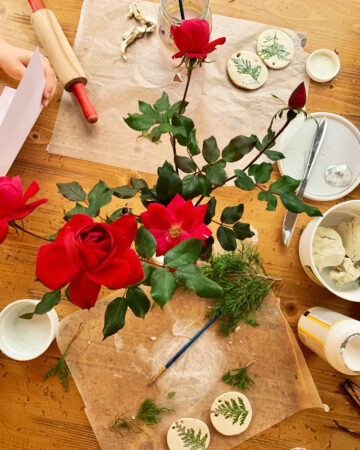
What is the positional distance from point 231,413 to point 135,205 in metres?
0.47

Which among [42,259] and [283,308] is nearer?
[42,259]

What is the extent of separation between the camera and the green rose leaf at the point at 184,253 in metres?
0.46

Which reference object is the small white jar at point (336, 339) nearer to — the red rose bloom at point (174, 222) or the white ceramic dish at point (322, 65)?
the red rose bloom at point (174, 222)

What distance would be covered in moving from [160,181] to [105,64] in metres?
0.54

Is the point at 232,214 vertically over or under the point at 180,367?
over

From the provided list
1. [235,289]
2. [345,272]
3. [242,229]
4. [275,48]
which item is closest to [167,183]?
[242,229]

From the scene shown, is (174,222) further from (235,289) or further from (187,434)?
(187,434)

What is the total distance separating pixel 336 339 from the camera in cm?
77

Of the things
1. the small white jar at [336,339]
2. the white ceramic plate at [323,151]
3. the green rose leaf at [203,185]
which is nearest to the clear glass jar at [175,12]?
the white ceramic plate at [323,151]

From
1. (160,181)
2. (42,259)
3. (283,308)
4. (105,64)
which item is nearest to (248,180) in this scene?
(160,181)

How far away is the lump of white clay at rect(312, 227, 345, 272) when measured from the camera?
834 millimetres

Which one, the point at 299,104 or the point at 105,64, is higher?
the point at 299,104

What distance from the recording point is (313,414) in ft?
2.90

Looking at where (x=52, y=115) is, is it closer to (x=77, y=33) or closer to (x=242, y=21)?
(x=77, y=33)
